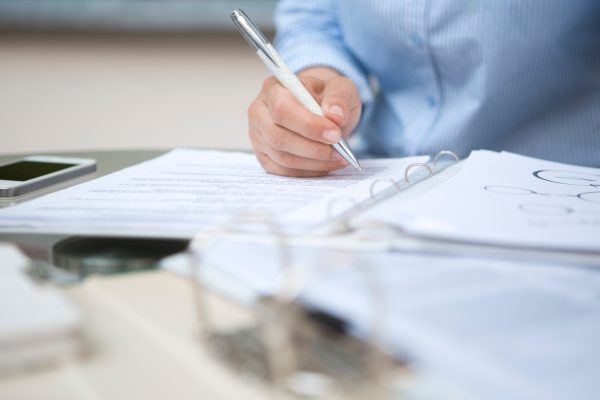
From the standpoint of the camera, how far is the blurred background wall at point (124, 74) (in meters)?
1.46

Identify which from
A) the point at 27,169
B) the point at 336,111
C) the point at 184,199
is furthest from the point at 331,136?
the point at 27,169

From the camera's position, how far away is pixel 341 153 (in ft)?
1.82

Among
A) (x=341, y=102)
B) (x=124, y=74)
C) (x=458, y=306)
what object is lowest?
(x=458, y=306)

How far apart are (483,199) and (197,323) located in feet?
0.70

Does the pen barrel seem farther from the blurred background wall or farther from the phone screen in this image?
the blurred background wall

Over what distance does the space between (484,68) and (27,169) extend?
0.48m

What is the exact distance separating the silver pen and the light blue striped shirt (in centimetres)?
22

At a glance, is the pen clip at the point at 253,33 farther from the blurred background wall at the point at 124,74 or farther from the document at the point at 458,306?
the blurred background wall at the point at 124,74

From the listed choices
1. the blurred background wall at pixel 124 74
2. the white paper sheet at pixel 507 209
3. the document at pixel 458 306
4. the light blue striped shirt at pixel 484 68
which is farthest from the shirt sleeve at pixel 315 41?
the blurred background wall at pixel 124 74

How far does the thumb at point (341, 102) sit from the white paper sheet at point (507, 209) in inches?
4.7

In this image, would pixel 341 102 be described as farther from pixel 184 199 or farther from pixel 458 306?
pixel 458 306

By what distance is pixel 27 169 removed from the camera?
0.58m

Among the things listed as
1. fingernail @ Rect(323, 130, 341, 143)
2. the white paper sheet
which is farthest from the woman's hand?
the white paper sheet

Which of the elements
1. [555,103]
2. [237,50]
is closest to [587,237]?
[555,103]
